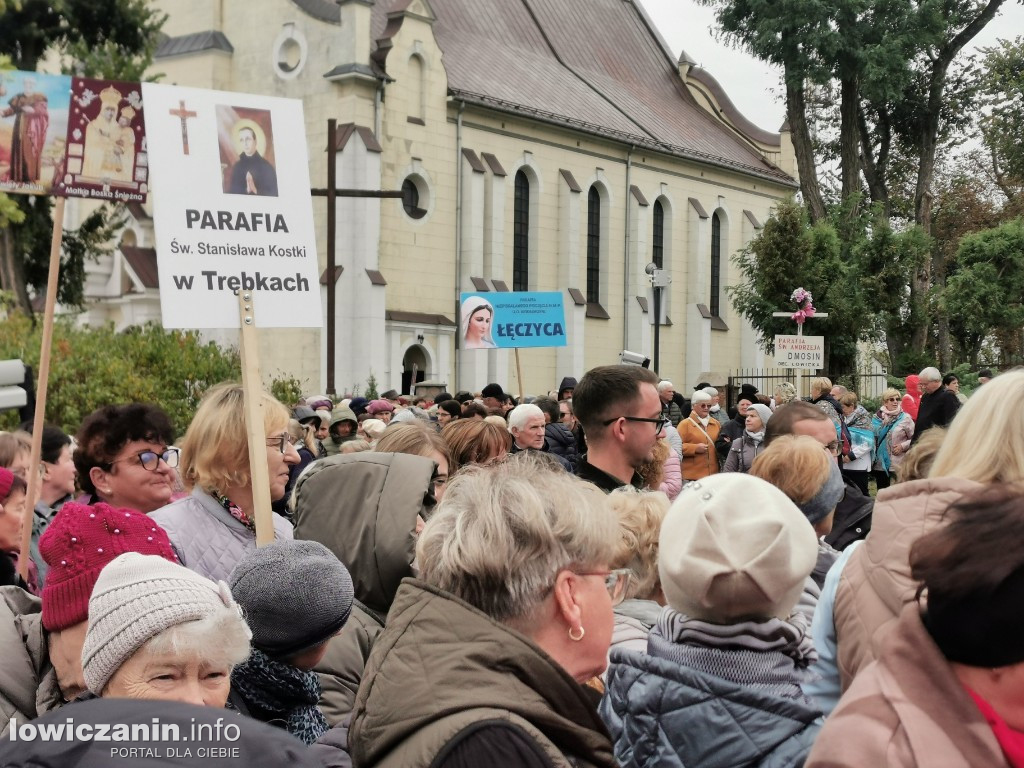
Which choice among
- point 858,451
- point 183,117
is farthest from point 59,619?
point 858,451

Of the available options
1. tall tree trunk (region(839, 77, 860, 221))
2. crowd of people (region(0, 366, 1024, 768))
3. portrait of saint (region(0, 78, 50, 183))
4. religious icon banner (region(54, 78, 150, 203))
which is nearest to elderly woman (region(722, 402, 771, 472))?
religious icon banner (region(54, 78, 150, 203))

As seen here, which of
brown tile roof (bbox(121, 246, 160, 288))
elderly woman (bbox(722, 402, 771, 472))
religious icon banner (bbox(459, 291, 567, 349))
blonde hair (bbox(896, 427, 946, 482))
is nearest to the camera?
blonde hair (bbox(896, 427, 946, 482))

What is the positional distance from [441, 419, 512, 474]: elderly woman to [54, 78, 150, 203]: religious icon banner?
7.85 feet

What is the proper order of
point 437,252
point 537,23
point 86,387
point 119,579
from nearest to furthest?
point 119,579 → point 86,387 → point 437,252 → point 537,23

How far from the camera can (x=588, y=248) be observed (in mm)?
44281

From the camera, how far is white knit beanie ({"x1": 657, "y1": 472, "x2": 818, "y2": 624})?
268 cm

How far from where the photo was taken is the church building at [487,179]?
1391 inches

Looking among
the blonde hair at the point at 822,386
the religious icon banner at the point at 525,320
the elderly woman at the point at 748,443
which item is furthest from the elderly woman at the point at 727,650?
the religious icon banner at the point at 525,320

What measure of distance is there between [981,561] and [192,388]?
1889 centimetres

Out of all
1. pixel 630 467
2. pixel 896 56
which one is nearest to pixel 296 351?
pixel 896 56

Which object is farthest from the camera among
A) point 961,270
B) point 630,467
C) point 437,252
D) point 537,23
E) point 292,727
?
point 537,23

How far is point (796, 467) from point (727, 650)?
227 cm

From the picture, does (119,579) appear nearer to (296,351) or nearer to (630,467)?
(630,467)

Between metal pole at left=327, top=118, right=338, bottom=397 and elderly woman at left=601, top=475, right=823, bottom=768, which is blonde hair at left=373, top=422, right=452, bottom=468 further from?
metal pole at left=327, top=118, right=338, bottom=397
